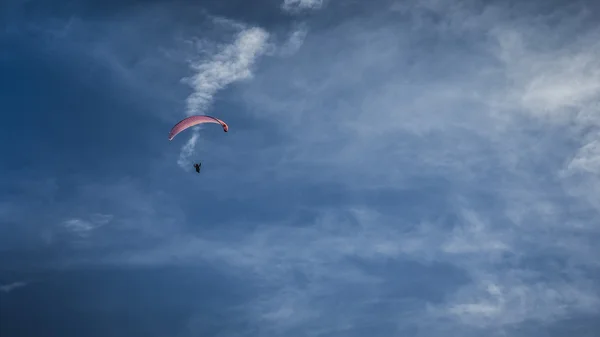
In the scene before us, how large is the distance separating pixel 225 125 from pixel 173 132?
804 centimetres

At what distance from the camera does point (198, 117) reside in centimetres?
12494

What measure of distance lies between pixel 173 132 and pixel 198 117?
4.57 m

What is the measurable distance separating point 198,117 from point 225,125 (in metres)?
4.61

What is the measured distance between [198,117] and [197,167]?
777cm

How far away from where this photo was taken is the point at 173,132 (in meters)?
124

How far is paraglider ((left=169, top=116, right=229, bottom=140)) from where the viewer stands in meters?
124

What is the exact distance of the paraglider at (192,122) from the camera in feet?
406

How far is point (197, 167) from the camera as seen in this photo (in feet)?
411

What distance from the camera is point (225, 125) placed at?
406 ft

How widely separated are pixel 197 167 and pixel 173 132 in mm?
6605

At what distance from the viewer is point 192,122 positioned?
4904 inches
